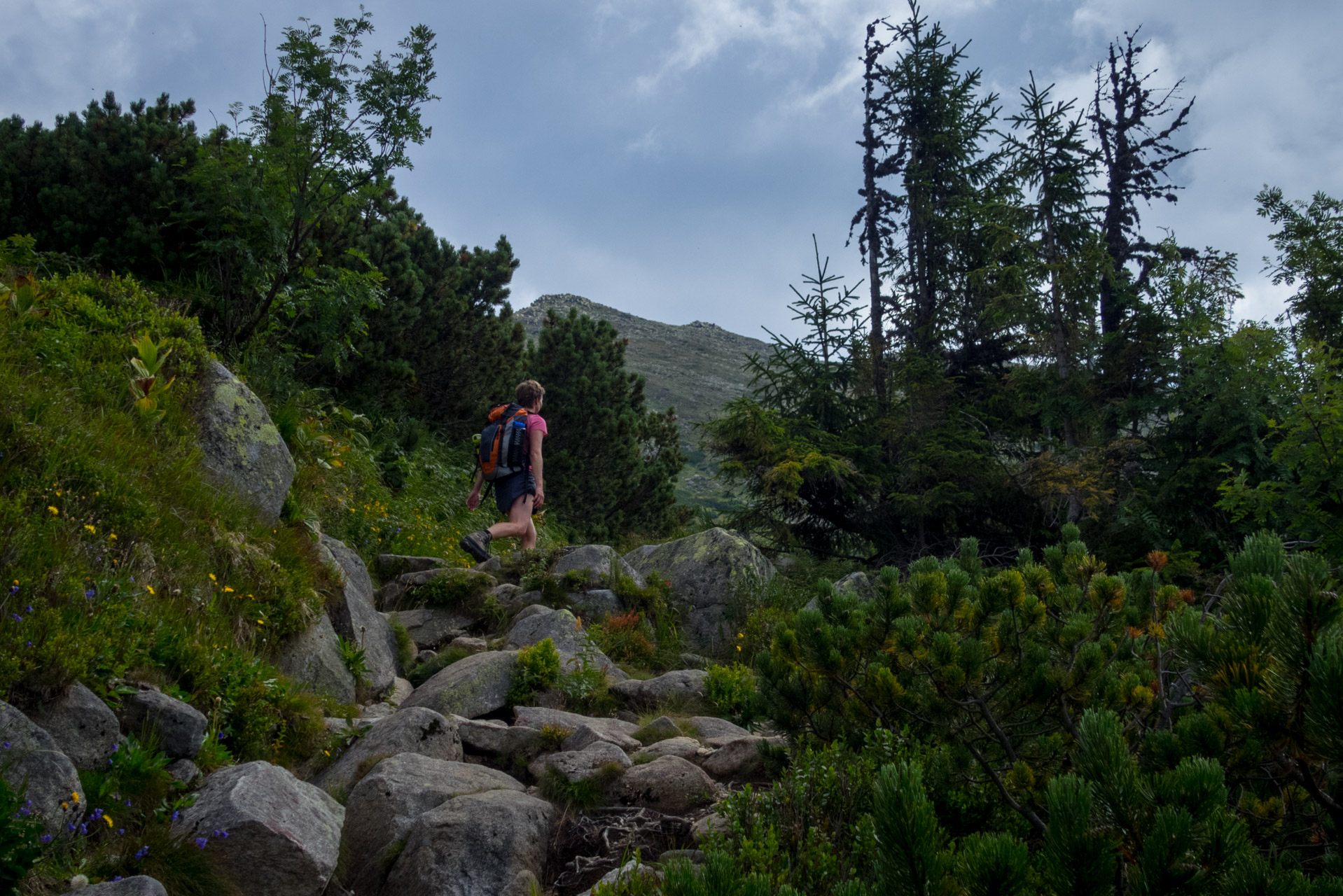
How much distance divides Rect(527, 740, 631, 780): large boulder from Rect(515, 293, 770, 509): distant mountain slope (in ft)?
247

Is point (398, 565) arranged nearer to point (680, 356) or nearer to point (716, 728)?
point (716, 728)

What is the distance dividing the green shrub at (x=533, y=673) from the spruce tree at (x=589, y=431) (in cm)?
930

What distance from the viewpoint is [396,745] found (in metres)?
4.90

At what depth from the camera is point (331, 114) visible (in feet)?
29.4

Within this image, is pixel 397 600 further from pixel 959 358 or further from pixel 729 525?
pixel 959 358

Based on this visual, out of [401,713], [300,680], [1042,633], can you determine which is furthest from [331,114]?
[1042,633]

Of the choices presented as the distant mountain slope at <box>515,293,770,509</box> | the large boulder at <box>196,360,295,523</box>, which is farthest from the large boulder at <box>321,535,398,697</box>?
the distant mountain slope at <box>515,293,770,509</box>

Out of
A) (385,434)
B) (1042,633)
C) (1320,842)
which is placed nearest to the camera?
(1320,842)

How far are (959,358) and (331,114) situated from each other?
1412 centimetres

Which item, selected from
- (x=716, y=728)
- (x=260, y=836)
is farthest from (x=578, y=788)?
(x=716, y=728)

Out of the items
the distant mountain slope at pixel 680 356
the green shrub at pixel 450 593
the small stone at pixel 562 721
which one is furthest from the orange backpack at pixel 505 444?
the distant mountain slope at pixel 680 356

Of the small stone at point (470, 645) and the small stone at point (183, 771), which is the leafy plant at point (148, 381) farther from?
the small stone at point (470, 645)

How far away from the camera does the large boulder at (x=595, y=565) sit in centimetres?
991

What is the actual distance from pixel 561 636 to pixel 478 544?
117 inches
